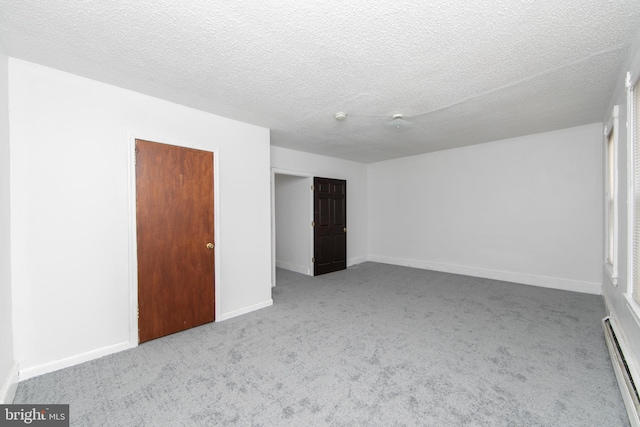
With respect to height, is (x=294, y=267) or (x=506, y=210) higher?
(x=506, y=210)

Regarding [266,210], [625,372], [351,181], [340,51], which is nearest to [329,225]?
[351,181]

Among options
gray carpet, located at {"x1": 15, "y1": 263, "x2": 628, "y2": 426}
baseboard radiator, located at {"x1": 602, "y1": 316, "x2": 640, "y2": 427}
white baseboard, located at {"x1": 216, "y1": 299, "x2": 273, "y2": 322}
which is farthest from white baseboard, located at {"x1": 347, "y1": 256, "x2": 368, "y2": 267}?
baseboard radiator, located at {"x1": 602, "y1": 316, "x2": 640, "y2": 427}

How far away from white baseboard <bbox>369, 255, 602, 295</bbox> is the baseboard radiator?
190 cm

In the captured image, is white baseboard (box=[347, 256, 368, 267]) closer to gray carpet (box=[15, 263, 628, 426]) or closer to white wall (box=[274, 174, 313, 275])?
white wall (box=[274, 174, 313, 275])

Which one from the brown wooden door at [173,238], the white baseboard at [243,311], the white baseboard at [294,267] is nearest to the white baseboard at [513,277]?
the white baseboard at [294,267]

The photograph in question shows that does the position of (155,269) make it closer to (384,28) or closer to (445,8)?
(384,28)

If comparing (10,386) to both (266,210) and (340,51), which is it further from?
(340,51)

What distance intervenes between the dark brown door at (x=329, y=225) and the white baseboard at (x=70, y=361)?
3349 millimetres

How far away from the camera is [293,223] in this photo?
5.77 metres

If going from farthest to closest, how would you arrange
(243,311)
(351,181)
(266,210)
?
(351,181)
(266,210)
(243,311)

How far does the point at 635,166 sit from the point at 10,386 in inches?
186

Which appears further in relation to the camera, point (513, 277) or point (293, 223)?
point (293, 223)

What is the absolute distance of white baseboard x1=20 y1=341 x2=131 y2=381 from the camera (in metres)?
2.11

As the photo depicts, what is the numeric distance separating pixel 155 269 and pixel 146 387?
1102 millimetres
